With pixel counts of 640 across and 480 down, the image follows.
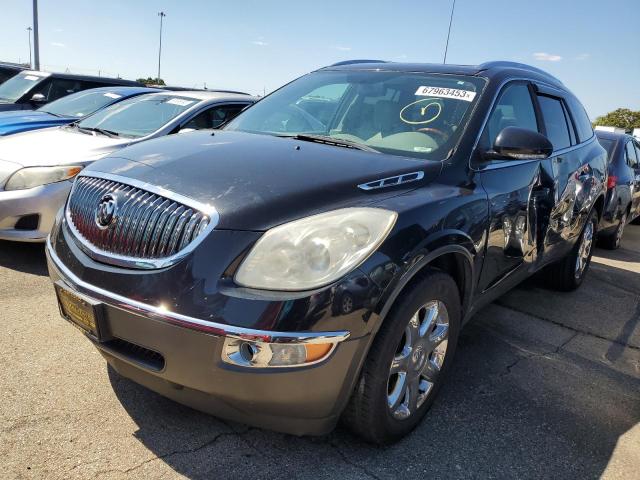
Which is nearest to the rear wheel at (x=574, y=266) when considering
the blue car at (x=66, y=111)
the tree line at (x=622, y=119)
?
the blue car at (x=66, y=111)

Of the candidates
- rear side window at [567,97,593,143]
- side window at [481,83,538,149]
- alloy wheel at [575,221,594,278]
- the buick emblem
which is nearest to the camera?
the buick emblem

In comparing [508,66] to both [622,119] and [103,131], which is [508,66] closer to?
[103,131]

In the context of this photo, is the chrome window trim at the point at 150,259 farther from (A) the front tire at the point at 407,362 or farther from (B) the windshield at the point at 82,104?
(B) the windshield at the point at 82,104

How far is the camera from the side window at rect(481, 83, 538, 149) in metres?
3.08

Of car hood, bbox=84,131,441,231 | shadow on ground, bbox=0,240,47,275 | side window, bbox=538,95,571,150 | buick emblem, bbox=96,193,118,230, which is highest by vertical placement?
Result: side window, bbox=538,95,571,150

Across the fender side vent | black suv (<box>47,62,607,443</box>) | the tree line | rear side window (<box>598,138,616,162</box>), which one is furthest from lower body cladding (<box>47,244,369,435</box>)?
the tree line

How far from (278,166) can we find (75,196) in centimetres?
101

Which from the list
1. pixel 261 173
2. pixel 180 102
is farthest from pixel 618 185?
pixel 261 173

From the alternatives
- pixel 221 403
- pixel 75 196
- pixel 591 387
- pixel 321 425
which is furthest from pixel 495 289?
pixel 75 196

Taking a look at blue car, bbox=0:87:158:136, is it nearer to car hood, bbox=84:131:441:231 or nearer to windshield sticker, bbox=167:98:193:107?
windshield sticker, bbox=167:98:193:107

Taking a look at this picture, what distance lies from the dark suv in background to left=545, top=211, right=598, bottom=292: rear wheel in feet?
4.84

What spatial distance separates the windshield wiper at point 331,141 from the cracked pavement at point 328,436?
140cm

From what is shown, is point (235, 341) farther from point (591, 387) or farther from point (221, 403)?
point (591, 387)

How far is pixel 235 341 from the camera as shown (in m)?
1.94
